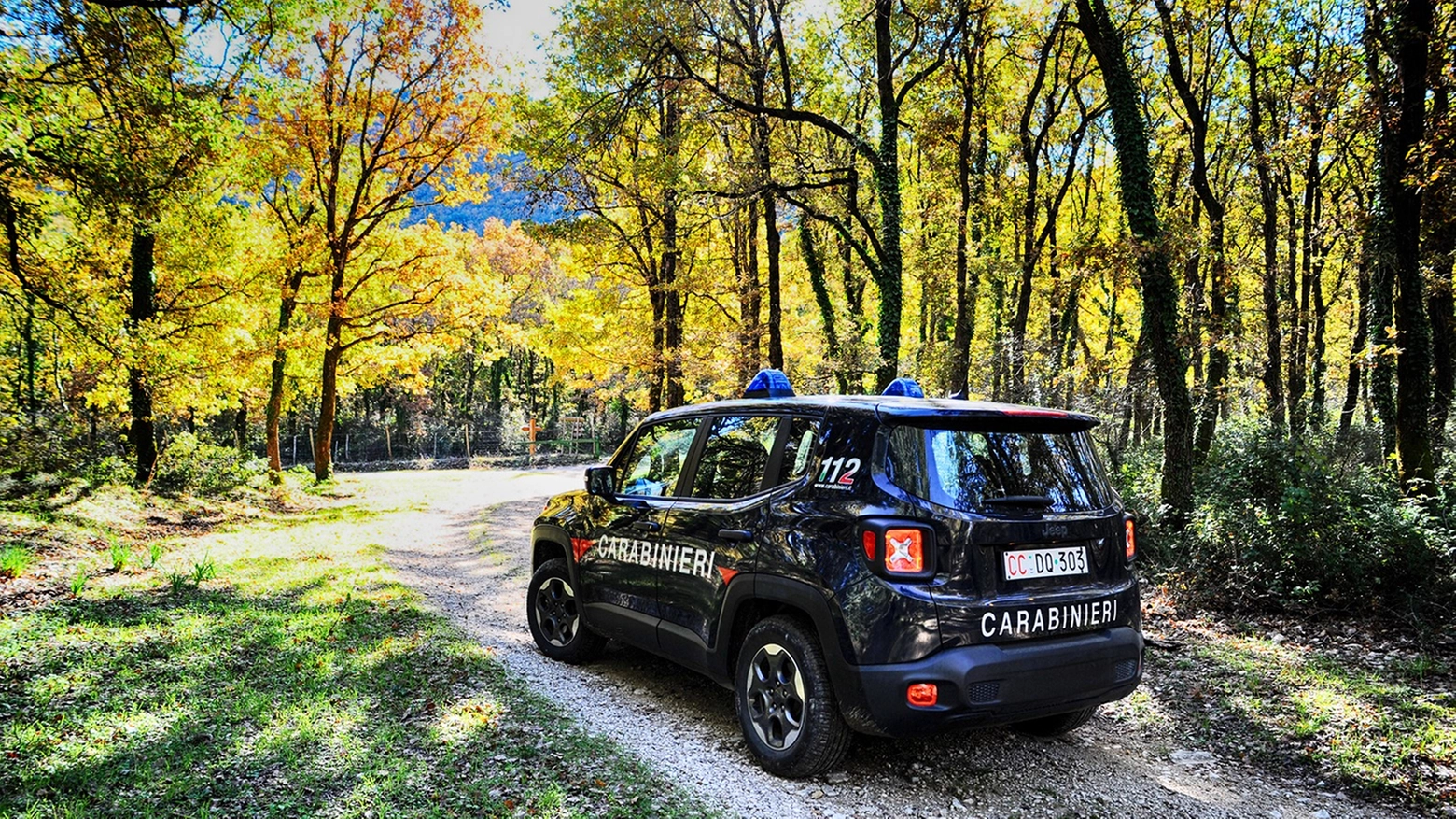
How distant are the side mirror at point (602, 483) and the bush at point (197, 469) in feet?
39.8

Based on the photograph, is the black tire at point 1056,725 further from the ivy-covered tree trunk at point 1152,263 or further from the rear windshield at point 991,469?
the ivy-covered tree trunk at point 1152,263

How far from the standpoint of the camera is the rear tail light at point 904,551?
316 cm

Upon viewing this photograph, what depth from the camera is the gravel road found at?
343 centimetres

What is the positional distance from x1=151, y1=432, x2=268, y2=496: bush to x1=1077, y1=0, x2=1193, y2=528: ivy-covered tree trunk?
626 inches

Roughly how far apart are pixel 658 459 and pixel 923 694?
244 cm

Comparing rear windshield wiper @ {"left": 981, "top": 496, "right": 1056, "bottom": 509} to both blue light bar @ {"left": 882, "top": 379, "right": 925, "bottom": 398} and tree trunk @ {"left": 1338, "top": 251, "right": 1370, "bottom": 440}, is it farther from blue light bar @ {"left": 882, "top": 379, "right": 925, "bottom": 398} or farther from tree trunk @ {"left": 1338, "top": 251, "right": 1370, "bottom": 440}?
tree trunk @ {"left": 1338, "top": 251, "right": 1370, "bottom": 440}

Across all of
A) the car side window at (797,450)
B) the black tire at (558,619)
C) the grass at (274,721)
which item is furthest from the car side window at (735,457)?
the black tire at (558,619)

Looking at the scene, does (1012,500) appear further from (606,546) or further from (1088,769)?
(606,546)

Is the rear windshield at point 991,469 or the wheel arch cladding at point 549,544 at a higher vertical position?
the rear windshield at point 991,469

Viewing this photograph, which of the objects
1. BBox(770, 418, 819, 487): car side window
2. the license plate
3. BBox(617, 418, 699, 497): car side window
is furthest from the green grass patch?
BBox(617, 418, 699, 497): car side window

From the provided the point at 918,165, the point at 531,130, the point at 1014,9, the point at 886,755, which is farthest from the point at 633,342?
the point at 886,755

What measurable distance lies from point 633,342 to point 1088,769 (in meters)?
18.4

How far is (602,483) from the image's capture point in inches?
201

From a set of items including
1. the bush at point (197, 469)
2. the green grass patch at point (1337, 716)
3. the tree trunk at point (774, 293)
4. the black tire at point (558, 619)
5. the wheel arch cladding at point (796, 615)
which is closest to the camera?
the wheel arch cladding at point (796, 615)
